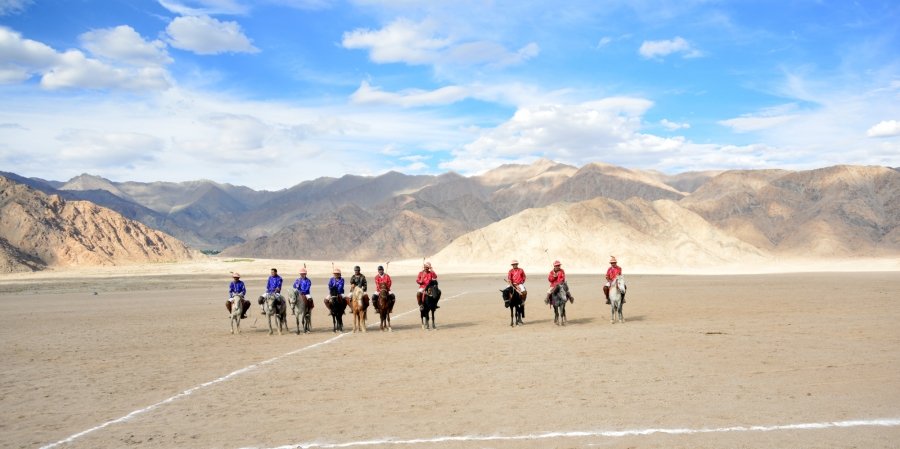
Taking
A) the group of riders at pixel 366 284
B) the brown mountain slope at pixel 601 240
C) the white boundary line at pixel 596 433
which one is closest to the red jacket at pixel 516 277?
the group of riders at pixel 366 284

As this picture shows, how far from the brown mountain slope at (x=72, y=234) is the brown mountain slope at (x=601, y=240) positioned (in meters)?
48.1

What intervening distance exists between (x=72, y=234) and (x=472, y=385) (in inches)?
4333

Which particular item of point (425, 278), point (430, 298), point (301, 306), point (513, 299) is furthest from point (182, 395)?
point (513, 299)

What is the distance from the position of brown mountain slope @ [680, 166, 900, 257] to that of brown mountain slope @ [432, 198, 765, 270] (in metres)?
14.9

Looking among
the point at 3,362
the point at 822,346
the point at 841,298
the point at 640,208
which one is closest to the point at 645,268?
the point at 640,208

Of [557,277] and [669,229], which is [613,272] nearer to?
[557,277]

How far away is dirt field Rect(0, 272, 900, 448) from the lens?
29.1 feet

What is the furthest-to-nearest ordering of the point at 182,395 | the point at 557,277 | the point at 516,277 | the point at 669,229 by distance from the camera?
the point at 669,229 → the point at 516,277 → the point at 557,277 → the point at 182,395

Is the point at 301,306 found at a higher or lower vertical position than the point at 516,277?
lower

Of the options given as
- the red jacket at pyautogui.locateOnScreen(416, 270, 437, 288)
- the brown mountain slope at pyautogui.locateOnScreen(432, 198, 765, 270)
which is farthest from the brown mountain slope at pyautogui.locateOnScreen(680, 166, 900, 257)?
the red jacket at pyautogui.locateOnScreen(416, 270, 437, 288)

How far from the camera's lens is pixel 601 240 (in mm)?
106125

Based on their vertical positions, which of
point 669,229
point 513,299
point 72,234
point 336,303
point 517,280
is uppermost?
point 72,234

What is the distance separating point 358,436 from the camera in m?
8.88

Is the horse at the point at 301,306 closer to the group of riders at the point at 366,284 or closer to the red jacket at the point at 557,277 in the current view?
the group of riders at the point at 366,284
